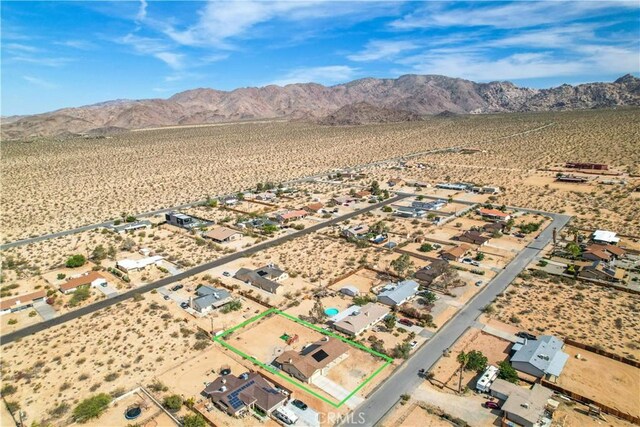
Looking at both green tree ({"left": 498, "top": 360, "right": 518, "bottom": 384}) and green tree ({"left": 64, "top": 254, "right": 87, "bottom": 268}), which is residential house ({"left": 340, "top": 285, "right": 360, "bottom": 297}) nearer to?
green tree ({"left": 498, "top": 360, "right": 518, "bottom": 384})

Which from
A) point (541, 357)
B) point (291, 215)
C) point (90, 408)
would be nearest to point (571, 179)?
point (291, 215)

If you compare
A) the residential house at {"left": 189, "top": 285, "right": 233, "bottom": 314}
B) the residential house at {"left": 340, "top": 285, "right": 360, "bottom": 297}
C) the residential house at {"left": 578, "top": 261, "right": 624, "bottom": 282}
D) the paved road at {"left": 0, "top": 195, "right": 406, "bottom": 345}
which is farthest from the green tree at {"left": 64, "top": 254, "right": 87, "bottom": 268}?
the residential house at {"left": 578, "top": 261, "right": 624, "bottom": 282}

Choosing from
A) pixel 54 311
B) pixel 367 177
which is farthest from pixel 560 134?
pixel 54 311

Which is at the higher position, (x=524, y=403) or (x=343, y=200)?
(x=343, y=200)

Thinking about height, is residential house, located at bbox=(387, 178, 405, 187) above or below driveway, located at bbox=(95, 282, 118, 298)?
above

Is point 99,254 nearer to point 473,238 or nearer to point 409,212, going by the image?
point 409,212

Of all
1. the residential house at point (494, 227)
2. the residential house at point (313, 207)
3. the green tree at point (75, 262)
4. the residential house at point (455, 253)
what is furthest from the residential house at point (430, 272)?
the green tree at point (75, 262)

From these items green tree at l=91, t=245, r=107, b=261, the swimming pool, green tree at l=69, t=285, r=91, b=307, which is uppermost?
green tree at l=91, t=245, r=107, b=261
